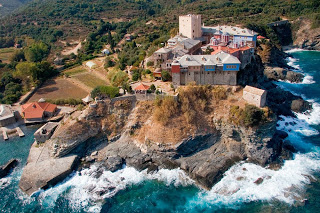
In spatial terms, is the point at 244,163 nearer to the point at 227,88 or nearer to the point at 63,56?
the point at 227,88

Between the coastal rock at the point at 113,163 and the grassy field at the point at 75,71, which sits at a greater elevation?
the grassy field at the point at 75,71

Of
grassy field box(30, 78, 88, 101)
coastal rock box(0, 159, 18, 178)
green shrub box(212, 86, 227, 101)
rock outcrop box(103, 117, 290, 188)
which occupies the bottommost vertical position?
coastal rock box(0, 159, 18, 178)

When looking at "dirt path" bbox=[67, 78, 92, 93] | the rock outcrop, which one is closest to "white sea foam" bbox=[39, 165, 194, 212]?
the rock outcrop

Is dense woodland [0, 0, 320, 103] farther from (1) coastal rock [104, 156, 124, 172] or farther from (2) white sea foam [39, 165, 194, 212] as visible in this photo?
(2) white sea foam [39, 165, 194, 212]

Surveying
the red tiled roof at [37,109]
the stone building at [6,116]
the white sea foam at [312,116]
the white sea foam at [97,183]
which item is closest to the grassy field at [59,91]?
the red tiled roof at [37,109]

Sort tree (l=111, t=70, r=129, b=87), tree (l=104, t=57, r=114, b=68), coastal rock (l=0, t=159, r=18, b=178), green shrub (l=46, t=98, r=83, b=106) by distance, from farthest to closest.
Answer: tree (l=104, t=57, r=114, b=68)
green shrub (l=46, t=98, r=83, b=106)
tree (l=111, t=70, r=129, b=87)
coastal rock (l=0, t=159, r=18, b=178)

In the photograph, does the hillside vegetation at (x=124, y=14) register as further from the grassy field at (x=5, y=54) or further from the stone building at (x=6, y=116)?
the stone building at (x=6, y=116)

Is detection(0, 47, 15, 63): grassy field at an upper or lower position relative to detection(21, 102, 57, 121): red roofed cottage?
upper
